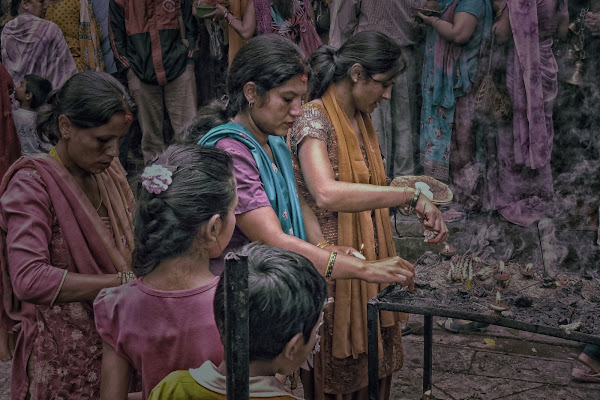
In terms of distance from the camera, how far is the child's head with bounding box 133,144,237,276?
2152 millimetres

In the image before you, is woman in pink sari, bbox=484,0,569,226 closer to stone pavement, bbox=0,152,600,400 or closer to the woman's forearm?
stone pavement, bbox=0,152,600,400

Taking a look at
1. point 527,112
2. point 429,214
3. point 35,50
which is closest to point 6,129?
point 35,50

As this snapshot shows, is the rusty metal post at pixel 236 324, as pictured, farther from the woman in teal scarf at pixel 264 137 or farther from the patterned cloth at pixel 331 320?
the patterned cloth at pixel 331 320

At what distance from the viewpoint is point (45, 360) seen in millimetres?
2543

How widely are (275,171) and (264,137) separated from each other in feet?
0.52

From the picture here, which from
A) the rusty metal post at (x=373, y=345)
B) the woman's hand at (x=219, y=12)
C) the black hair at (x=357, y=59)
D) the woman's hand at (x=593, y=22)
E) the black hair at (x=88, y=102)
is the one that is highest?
the woman's hand at (x=219, y=12)

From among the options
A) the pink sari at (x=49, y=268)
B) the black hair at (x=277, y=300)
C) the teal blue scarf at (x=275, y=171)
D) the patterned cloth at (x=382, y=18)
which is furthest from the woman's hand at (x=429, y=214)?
the patterned cloth at (x=382, y=18)

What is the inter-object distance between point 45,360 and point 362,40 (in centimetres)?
212

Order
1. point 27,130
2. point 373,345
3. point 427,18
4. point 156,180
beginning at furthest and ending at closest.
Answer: point 27,130 → point 427,18 → point 373,345 → point 156,180

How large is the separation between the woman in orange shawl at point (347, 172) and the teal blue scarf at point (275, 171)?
0.17 meters

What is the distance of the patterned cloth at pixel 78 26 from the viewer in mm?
7285

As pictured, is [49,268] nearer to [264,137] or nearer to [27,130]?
[264,137]

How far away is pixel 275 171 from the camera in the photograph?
2848mm

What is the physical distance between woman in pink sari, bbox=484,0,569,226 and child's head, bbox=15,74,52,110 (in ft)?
15.0
